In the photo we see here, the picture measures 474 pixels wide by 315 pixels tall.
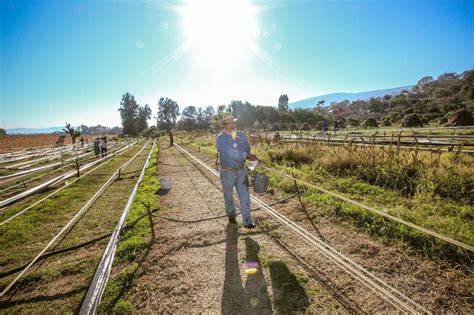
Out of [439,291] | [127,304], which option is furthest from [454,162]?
Answer: [127,304]

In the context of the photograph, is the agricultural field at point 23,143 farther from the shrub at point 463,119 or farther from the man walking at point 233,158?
the shrub at point 463,119

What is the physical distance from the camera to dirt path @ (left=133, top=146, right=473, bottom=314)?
2594 mm

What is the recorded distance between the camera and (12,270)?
135 inches

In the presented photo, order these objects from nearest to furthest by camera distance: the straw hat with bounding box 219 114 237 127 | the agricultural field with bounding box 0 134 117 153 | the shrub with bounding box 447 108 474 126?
the straw hat with bounding box 219 114 237 127
the shrub with bounding box 447 108 474 126
the agricultural field with bounding box 0 134 117 153

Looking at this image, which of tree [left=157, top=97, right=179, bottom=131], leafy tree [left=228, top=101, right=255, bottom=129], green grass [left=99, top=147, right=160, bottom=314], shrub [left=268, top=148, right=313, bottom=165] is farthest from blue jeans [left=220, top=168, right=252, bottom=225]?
tree [left=157, top=97, right=179, bottom=131]

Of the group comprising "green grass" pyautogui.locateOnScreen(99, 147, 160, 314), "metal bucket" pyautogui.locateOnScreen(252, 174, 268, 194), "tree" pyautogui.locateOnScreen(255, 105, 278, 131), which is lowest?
"green grass" pyautogui.locateOnScreen(99, 147, 160, 314)

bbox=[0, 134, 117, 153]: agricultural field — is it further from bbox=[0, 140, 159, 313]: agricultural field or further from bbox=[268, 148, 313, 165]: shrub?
bbox=[268, 148, 313, 165]: shrub

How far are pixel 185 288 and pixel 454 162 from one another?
7641 millimetres

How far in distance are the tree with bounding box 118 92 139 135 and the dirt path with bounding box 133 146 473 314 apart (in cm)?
9058

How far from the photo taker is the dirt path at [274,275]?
259cm

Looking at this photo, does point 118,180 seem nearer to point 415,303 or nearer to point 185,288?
point 185,288

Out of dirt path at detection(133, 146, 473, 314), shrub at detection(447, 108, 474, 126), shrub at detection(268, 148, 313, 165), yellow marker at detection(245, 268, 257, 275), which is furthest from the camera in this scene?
shrub at detection(447, 108, 474, 126)

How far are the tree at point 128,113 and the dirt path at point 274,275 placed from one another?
9058 centimetres

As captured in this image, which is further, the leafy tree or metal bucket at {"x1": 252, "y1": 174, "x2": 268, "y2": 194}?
the leafy tree
